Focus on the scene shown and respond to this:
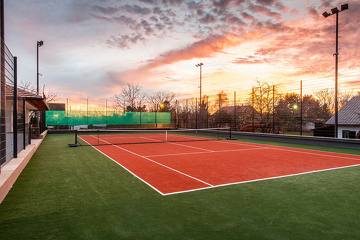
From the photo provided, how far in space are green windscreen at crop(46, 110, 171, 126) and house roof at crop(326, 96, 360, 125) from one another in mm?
18920

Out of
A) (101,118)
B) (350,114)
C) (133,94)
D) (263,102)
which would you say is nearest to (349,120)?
(350,114)

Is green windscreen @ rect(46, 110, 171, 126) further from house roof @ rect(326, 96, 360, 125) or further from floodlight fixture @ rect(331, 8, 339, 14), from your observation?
floodlight fixture @ rect(331, 8, 339, 14)

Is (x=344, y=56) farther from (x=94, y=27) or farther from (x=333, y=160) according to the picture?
(x=94, y=27)

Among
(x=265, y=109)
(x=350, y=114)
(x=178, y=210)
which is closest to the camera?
(x=178, y=210)

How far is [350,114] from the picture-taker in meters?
29.1

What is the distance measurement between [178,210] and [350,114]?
29467 millimetres

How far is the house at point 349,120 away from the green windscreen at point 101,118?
62.0 ft

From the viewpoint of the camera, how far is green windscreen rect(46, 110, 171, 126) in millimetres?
31578

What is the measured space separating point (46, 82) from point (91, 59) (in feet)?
58.8

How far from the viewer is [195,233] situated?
12.9 feet

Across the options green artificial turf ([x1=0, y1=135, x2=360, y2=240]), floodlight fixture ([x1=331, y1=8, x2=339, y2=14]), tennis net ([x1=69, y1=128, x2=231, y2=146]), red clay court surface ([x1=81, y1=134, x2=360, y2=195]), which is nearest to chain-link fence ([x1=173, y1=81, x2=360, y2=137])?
tennis net ([x1=69, y1=128, x2=231, y2=146])

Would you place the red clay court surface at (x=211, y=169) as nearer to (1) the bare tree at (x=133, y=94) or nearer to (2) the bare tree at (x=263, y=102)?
(2) the bare tree at (x=263, y=102)

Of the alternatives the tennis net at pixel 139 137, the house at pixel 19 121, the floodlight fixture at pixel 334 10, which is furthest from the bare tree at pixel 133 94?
the floodlight fixture at pixel 334 10

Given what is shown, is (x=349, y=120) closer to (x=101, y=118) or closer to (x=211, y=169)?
(x=211, y=169)
